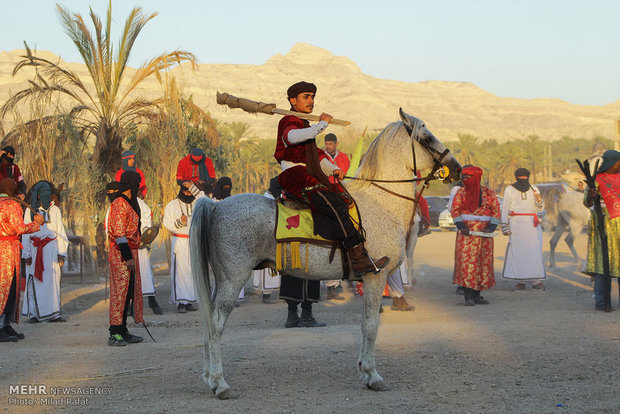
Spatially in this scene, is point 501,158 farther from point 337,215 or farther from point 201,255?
point 201,255

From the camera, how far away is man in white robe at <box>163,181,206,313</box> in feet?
39.7

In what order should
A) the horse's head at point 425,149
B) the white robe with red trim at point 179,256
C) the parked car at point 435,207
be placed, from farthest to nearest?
the parked car at point 435,207 → the white robe with red trim at point 179,256 → the horse's head at point 425,149

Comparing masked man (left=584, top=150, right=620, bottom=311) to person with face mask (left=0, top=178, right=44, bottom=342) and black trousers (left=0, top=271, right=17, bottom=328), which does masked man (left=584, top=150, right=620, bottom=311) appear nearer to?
person with face mask (left=0, top=178, right=44, bottom=342)

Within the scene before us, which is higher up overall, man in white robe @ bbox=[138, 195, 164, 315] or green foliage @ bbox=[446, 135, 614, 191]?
green foliage @ bbox=[446, 135, 614, 191]

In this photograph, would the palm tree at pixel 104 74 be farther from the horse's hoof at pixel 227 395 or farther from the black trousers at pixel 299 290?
the horse's hoof at pixel 227 395

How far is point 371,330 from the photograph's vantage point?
22.0ft

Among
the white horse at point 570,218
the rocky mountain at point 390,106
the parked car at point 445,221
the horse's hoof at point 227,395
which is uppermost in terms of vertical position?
the rocky mountain at point 390,106

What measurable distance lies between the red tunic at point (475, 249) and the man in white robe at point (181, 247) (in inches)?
183

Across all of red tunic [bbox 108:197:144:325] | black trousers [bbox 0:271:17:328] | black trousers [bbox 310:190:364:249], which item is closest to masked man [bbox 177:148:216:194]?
red tunic [bbox 108:197:144:325]

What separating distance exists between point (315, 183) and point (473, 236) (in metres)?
6.55

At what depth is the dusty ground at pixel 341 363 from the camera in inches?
238

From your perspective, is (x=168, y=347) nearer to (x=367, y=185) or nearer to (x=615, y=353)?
(x=367, y=185)

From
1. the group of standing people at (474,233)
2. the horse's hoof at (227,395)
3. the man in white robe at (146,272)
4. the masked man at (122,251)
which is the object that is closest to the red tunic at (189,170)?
the man in white robe at (146,272)

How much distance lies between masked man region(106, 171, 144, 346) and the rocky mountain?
11154cm
